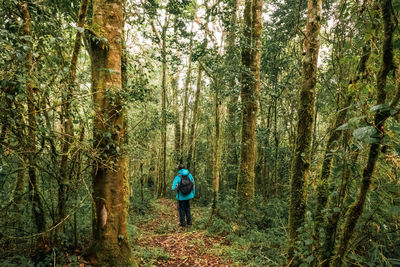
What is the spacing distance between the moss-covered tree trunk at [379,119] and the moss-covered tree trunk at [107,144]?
302cm

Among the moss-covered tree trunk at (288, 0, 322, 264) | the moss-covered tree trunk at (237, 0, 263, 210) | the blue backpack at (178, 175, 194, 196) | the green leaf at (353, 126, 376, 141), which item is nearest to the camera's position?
the green leaf at (353, 126, 376, 141)

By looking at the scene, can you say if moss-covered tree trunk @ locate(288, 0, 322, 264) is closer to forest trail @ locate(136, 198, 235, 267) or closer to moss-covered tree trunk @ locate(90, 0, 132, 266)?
forest trail @ locate(136, 198, 235, 267)

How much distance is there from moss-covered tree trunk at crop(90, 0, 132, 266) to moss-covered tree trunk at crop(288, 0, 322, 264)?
2.78 metres

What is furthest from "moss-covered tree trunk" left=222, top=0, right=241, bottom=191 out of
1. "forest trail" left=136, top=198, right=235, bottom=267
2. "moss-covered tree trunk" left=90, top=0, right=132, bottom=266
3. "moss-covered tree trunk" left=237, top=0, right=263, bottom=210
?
"moss-covered tree trunk" left=90, top=0, right=132, bottom=266

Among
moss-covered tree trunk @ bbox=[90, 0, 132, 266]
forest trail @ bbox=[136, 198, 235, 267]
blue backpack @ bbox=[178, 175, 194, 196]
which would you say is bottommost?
forest trail @ bbox=[136, 198, 235, 267]

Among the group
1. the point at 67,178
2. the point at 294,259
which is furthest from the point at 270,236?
the point at 67,178

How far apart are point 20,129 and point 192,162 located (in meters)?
12.1

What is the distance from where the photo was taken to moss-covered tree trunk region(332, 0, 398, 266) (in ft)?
4.63

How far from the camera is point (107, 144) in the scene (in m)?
3.41

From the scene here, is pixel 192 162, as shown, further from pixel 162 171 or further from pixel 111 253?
pixel 111 253

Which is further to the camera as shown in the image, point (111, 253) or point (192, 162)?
point (192, 162)

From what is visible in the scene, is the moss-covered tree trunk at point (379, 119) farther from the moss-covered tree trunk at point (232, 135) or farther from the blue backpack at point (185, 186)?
the moss-covered tree trunk at point (232, 135)

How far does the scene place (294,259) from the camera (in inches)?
122

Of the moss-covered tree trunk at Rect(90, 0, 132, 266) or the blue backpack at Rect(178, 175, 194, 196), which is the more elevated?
the moss-covered tree trunk at Rect(90, 0, 132, 266)
